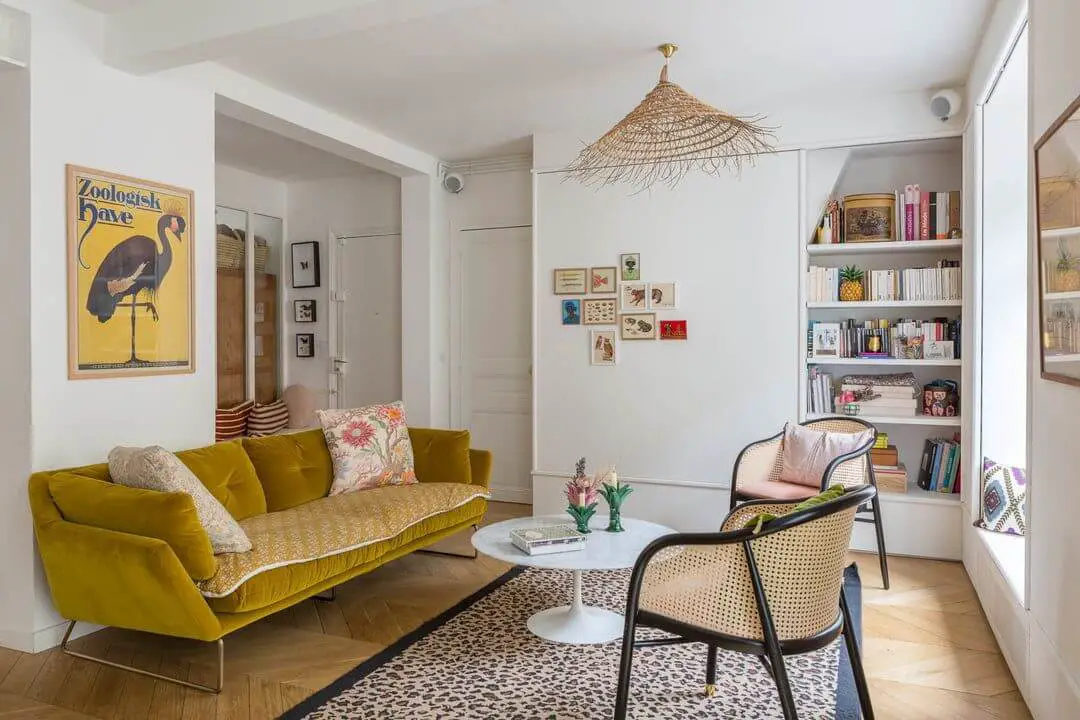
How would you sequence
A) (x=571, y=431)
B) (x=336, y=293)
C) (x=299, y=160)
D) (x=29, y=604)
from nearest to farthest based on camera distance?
(x=29, y=604), (x=571, y=431), (x=299, y=160), (x=336, y=293)

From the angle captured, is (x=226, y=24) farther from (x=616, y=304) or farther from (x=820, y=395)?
(x=820, y=395)

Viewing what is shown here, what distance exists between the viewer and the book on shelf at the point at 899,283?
169 inches

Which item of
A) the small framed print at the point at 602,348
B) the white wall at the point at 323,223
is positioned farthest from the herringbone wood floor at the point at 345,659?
the white wall at the point at 323,223

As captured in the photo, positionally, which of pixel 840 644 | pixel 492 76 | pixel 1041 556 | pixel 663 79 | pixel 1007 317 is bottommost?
pixel 840 644

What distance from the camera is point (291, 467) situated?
3789 mm

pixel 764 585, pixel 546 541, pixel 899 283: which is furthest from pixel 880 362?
pixel 764 585

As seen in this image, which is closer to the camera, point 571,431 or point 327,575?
point 327,575

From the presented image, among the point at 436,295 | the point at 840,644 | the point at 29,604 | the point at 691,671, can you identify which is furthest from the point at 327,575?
the point at 436,295

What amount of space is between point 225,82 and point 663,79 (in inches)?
86.7

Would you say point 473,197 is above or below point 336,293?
above

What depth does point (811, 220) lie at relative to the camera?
4625mm

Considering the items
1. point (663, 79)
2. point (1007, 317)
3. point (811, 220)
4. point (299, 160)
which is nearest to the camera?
point (663, 79)

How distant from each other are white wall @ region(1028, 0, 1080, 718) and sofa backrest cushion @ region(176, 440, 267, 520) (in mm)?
3027

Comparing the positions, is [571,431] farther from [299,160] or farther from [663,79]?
[299,160]
